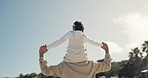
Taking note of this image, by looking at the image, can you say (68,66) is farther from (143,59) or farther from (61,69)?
(143,59)

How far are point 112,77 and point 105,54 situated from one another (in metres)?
111

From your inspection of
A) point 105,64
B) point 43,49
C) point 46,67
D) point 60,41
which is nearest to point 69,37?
point 60,41

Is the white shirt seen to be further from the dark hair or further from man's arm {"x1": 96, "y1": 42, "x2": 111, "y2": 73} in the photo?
man's arm {"x1": 96, "y1": 42, "x2": 111, "y2": 73}

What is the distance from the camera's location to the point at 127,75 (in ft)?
335

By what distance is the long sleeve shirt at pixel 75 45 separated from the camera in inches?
163

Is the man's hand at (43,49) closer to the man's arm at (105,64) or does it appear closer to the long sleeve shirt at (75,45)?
the long sleeve shirt at (75,45)

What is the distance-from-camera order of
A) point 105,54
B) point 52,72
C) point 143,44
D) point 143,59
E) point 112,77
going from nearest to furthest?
point 52,72
point 105,54
point 143,44
point 143,59
point 112,77

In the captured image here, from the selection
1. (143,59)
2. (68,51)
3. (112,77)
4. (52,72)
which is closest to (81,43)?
(68,51)

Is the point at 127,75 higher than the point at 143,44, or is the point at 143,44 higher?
the point at 143,44

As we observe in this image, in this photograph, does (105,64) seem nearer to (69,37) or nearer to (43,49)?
(69,37)

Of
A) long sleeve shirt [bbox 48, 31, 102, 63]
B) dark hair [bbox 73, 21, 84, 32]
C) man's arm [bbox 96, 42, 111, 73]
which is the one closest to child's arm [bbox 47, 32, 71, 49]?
long sleeve shirt [bbox 48, 31, 102, 63]

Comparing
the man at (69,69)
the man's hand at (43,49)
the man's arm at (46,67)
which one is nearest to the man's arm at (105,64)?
the man at (69,69)

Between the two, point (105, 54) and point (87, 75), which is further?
point (105, 54)

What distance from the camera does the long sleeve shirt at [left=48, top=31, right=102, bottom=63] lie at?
4.15 meters
